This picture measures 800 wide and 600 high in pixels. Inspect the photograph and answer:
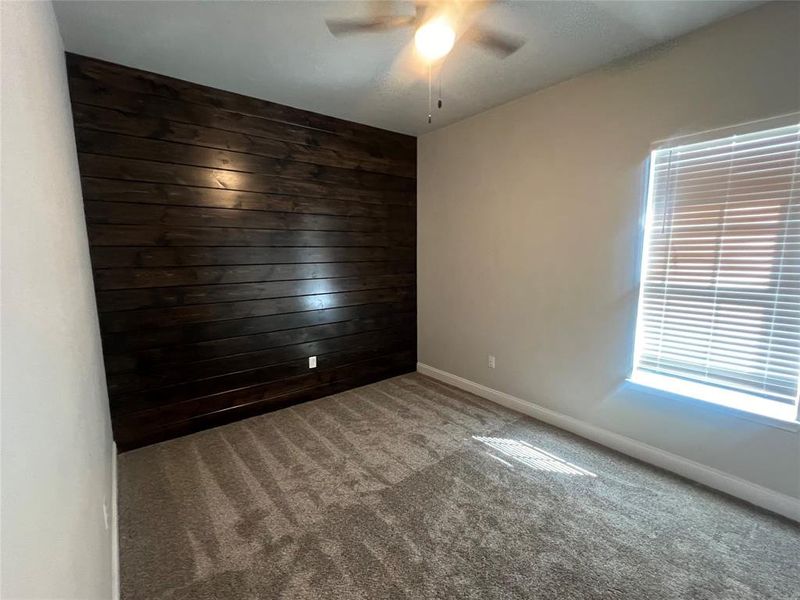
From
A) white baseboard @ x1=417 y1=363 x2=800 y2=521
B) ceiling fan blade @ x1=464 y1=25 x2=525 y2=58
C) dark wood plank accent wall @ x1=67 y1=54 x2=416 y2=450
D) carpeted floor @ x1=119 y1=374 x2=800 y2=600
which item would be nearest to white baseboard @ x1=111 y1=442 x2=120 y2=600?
carpeted floor @ x1=119 y1=374 x2=800 y2=600

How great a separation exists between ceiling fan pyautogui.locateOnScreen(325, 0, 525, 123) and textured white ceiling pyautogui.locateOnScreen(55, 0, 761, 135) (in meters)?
0.05

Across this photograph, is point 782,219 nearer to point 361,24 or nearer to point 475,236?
point 475,236

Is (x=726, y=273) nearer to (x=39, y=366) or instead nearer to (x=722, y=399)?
(x=722, y=399)

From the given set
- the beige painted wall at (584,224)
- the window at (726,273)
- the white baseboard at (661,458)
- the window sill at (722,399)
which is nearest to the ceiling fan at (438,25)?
the beige painted wall at (584,224)

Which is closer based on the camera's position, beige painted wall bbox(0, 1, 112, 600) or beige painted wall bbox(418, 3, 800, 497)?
beige painted wall bbox(0, 1, 112, 600)

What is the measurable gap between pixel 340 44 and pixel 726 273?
103 inches

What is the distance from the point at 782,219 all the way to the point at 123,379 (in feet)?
13.5

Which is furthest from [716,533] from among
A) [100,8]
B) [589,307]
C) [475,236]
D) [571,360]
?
[100,8]

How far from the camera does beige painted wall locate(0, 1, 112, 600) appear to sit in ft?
1.93

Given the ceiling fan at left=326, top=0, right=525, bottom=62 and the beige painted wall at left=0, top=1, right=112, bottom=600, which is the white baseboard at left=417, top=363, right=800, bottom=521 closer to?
the ceiling fan at left=326, top=0, right=525, bottom=62

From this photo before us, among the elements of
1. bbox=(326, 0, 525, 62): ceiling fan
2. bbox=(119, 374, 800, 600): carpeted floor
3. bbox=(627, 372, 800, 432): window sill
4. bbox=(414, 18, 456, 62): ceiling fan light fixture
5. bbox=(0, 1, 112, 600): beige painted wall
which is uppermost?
bbox=(326, 0, 525, 62): ceiling fan

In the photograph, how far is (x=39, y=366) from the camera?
2.61 ft

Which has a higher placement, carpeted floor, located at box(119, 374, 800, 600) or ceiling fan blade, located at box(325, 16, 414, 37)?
ceiling fan blade, located at box(325, 16, 414, 37)

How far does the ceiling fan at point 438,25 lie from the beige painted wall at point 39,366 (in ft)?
4.49
